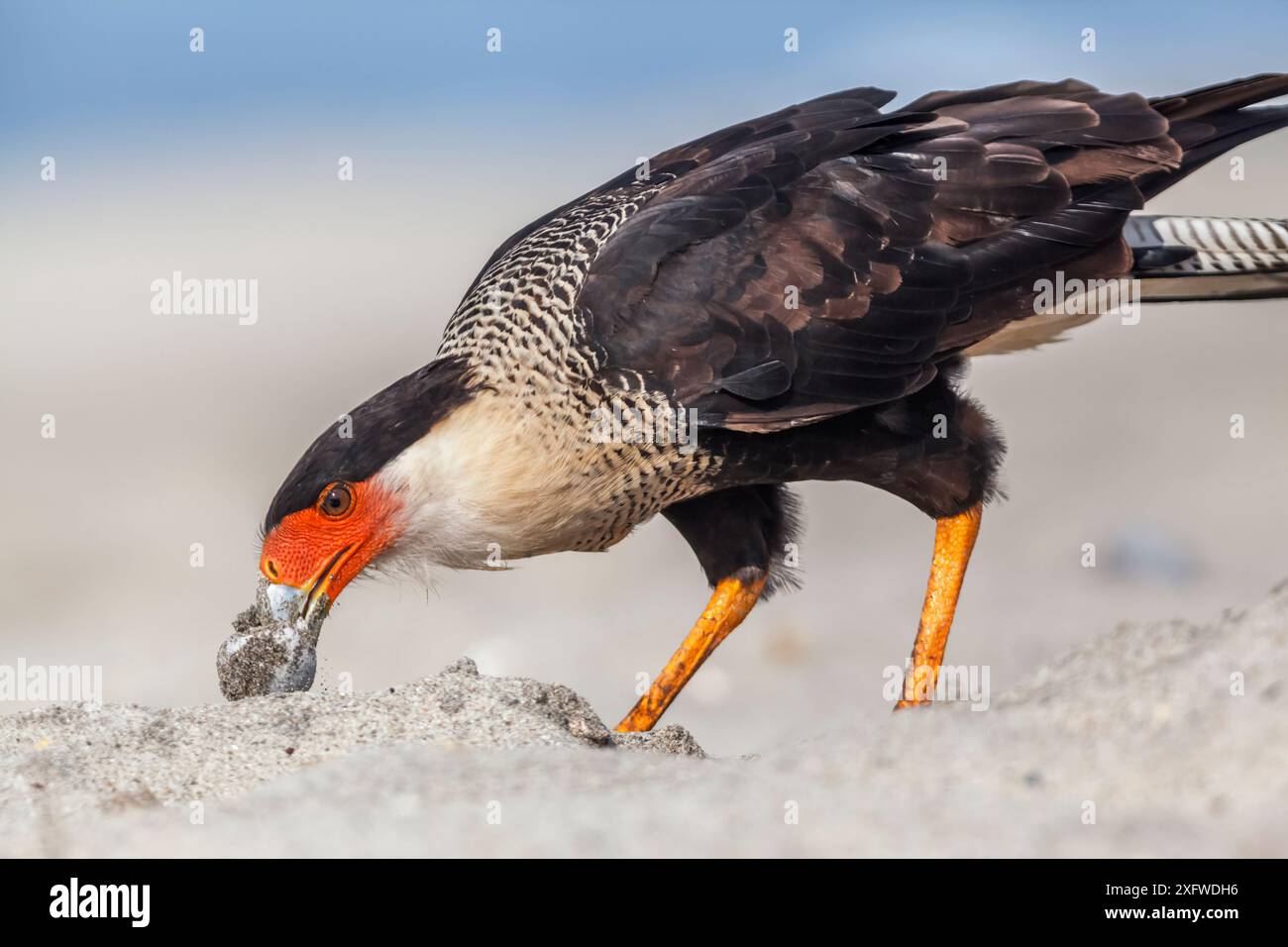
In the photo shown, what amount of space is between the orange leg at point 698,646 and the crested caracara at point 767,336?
0.4 inches

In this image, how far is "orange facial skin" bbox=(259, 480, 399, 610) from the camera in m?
5.64

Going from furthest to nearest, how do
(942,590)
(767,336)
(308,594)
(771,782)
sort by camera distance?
(942,590) → (767,336) → (308,594) → (771,782)

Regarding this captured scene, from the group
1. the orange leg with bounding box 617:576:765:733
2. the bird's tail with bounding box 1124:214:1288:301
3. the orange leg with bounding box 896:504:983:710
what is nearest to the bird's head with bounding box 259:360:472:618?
the orange leg with bounding box 617:576:765:733

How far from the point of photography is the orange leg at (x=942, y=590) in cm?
632

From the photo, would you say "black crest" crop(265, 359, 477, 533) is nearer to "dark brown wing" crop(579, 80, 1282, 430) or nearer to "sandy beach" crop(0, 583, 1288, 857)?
"dark brown wing" crop(579, 80, 1282, 430)

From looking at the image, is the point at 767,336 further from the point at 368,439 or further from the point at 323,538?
the point at 323,538

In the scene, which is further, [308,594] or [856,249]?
[856,249]

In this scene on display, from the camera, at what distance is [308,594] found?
5.74m

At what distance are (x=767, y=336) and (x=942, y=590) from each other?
1.36 metres

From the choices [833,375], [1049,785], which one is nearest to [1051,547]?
[833,375]

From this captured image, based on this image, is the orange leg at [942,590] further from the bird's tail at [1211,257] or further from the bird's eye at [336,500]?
the bird's eye at [336,500]

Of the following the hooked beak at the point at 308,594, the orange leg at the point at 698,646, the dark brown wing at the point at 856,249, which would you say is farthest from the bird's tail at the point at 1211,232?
the hooked beak at the point at 308,594

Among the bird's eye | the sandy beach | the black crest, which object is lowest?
the sandy beach

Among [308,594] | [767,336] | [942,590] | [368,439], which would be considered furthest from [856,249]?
[308,594]
